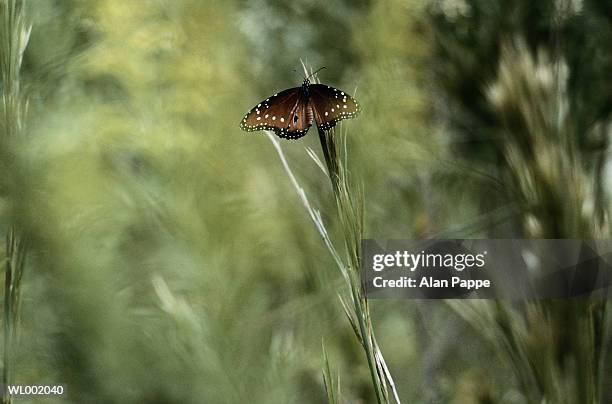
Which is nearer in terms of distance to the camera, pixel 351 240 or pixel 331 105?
pixel 351 240

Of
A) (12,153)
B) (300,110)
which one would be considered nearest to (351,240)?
(300,110)

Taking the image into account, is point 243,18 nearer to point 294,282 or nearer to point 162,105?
point 162,105

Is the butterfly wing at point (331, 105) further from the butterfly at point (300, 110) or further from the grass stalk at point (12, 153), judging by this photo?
the grass stalk at point (12, 153)

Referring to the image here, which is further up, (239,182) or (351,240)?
(239,182)

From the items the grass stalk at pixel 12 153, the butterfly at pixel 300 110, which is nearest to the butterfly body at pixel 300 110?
the butterfly at pixel 300 110

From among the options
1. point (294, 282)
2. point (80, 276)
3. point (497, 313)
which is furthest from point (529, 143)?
point (80, 276)

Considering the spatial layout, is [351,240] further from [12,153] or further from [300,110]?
[12,153]

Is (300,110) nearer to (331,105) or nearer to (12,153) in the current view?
(331,105)
